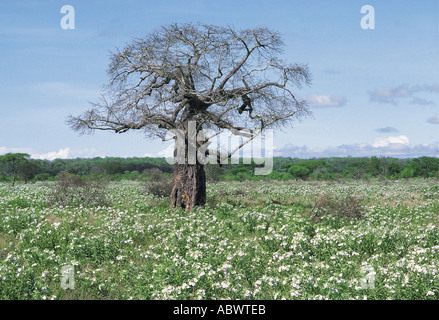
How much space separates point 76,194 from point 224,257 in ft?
41.0

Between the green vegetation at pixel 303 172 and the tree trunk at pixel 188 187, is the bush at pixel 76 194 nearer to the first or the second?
the tree trunk at pixel 188 187

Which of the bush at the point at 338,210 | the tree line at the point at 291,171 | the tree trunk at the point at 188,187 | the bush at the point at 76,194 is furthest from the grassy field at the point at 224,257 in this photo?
the tree line at the point at 291,171

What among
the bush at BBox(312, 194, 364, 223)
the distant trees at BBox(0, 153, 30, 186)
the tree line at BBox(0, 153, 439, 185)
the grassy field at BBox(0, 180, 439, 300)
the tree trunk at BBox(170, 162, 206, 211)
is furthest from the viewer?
the tree line at BBox(0, 153, 439, 185)

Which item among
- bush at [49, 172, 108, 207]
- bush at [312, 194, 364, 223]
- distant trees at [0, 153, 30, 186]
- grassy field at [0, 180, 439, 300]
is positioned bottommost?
grassy field at [0, 180, 439, 300]

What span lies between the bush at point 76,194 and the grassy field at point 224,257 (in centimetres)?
242

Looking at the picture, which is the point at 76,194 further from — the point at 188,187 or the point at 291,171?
the point at 291,171

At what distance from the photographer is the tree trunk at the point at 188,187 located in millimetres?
17344

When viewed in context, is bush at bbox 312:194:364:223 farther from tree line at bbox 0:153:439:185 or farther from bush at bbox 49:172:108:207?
tree line at bbox 0:153:439:185

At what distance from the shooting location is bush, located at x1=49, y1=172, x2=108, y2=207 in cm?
1859

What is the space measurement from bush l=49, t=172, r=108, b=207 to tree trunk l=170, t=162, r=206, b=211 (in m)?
3.85

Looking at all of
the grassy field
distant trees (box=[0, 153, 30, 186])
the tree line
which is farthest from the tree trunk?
distant trees (box=[0, 153, 30, 186])

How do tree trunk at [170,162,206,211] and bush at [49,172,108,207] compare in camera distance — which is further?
bush at [49,172,108,207]

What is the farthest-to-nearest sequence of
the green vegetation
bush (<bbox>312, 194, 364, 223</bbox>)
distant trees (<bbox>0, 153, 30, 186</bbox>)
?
1. the green vegetation
2. distant trees (<bbox>0, 153, 30, 186</bbox>)
3. bush (<bbox>312, 194, 364, 223</bbox>)
